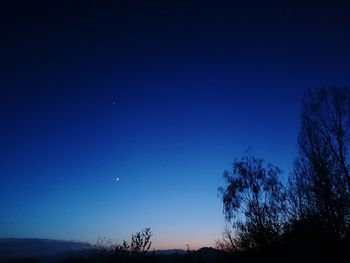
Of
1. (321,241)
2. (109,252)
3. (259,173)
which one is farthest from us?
(259,173)

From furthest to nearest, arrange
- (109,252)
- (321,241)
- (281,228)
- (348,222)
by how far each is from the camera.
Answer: (109,252) < (348,222) < (281,228) < (321,241)

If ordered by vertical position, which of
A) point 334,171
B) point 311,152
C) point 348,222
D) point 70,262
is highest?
point 311,152

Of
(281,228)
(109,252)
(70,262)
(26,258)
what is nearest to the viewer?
(281,228)

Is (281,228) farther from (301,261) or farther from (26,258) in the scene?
(26,258)

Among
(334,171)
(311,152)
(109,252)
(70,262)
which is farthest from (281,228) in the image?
(70,262)

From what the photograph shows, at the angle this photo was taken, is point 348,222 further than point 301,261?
Yes

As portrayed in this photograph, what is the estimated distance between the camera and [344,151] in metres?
20.4

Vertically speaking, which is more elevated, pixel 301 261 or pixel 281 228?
pixel 281 228

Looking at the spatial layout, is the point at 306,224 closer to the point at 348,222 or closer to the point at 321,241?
the point at 321,241

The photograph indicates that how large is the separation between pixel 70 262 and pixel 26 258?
15880mm

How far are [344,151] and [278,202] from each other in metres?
9.51

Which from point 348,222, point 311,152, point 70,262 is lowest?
point 70,262

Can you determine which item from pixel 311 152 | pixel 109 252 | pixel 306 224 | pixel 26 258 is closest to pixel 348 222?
pixel 306 224

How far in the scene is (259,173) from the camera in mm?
26844
